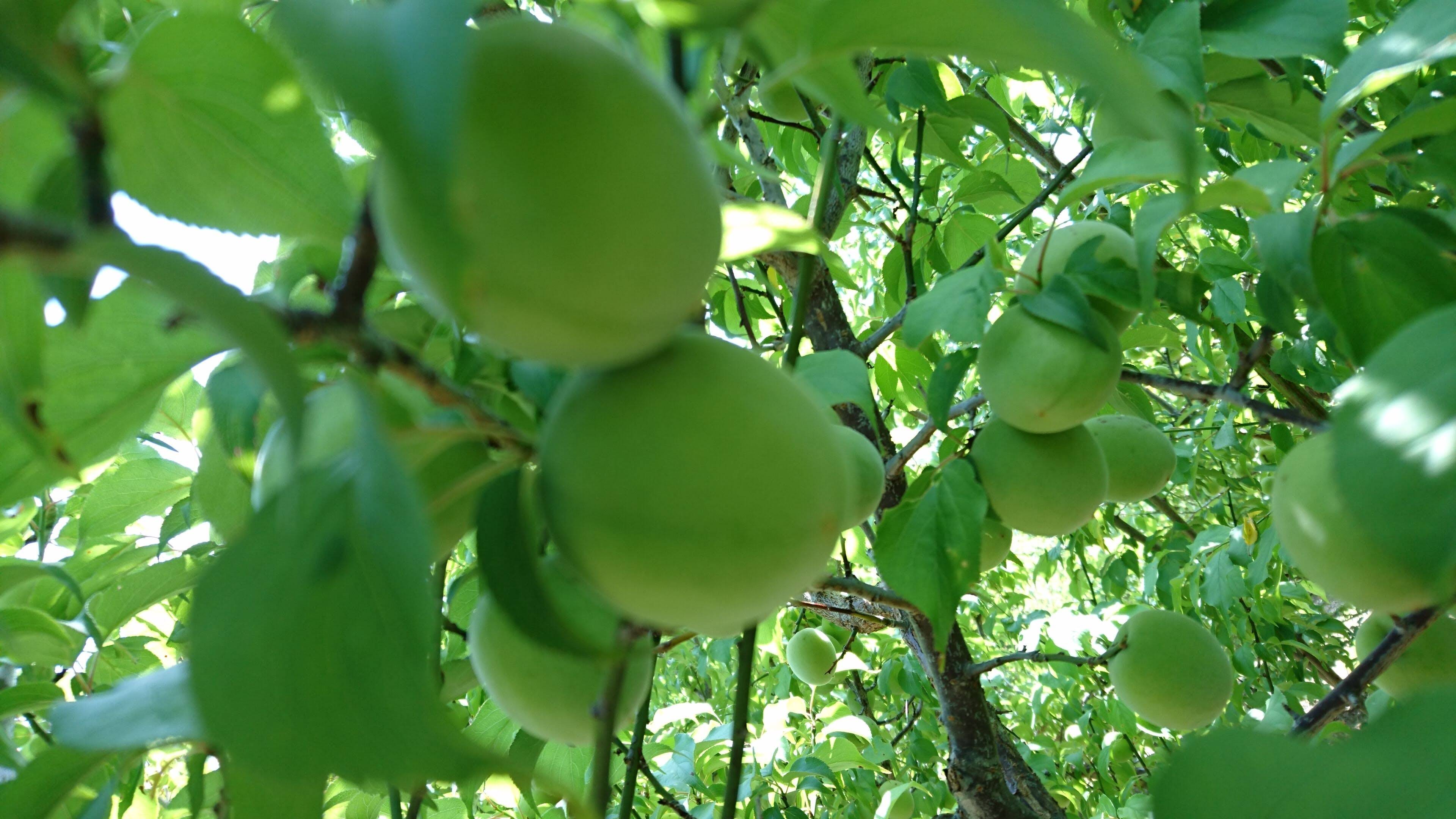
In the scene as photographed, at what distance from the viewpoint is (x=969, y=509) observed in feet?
2.37

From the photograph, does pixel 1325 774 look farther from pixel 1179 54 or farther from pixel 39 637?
pixel 39 637

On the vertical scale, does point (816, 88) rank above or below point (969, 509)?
above

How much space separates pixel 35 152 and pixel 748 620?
39 centimetres

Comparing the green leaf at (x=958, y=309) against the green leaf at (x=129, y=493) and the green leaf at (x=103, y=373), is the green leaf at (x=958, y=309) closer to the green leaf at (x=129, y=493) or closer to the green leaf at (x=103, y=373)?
the green leaf at (x=103, y=373)

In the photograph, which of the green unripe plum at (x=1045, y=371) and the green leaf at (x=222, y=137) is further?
the green unripe plum at (x=1045, y=371)

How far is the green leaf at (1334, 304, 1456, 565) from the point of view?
0.28m

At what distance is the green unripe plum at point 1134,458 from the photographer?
98cm

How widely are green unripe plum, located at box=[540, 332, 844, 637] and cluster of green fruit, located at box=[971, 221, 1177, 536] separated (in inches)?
17.7

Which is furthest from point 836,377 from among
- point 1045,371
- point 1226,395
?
point 1226,395

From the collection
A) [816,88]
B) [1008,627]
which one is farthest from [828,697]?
[816,88]

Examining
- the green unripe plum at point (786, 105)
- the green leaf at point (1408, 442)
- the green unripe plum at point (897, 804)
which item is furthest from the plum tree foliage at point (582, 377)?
the green unripe plum at point (897, 804)

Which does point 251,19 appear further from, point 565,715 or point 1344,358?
point 1344,358

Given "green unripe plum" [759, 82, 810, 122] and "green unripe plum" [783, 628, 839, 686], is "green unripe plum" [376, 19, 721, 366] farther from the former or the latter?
"green unripe plum" [783, 628, 839, 686]

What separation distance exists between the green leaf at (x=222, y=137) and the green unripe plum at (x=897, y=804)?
4.62ft
